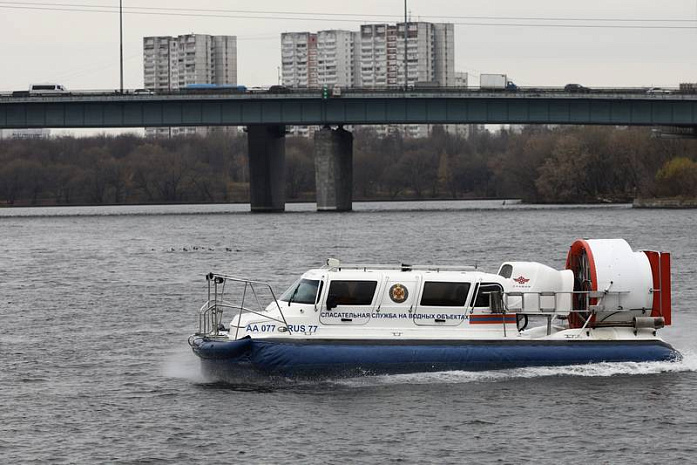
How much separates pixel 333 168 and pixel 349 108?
10.1 meters

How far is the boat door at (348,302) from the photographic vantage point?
3053 centimetres

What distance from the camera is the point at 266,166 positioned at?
129875 mm

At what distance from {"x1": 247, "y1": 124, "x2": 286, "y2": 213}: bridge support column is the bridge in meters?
8.33

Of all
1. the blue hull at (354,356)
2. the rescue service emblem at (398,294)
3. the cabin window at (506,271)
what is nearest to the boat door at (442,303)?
the rescue service emblem at (398,294)

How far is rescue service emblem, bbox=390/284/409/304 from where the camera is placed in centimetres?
3067

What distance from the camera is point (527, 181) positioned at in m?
170

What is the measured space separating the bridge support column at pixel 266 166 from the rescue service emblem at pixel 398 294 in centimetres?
9460

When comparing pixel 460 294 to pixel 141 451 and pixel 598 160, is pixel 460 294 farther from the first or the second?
pixel 598 160

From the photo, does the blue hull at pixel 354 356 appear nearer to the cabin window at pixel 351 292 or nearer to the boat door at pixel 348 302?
the boat door at pixel 348 302

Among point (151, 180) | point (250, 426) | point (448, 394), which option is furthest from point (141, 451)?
point (151, 180)

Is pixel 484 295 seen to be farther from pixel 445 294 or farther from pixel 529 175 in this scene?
pixel 529 175

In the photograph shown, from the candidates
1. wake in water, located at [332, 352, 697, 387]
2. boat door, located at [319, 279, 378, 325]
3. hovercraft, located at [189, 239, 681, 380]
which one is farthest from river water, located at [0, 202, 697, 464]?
boat door, located at [319, 279, 378, 325]

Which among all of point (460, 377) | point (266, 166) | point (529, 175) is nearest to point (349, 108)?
point (266, 166)

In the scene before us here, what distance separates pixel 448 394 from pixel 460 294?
8.40 feet
